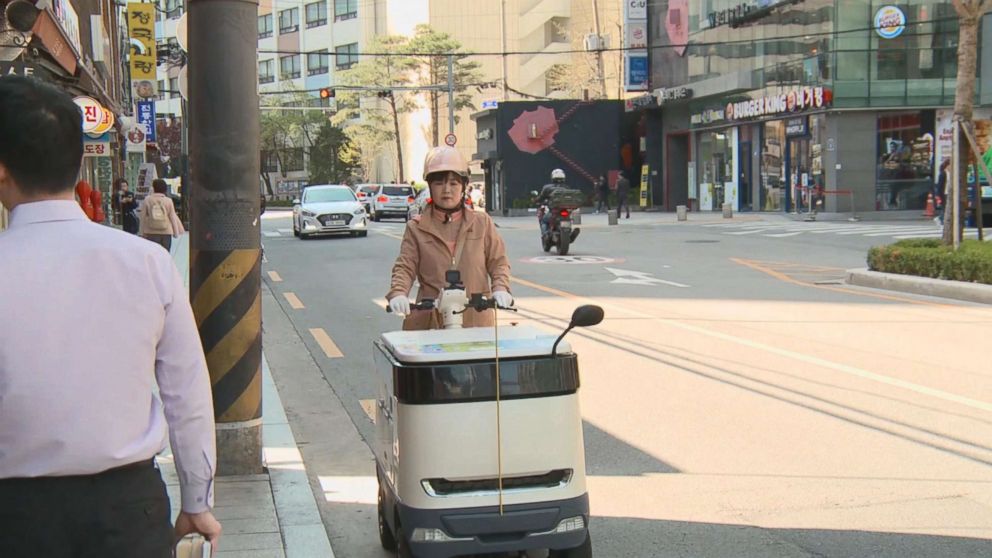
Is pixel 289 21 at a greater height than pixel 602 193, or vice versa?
pixel 289 21

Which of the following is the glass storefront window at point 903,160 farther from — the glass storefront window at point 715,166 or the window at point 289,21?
the window at point 289,21

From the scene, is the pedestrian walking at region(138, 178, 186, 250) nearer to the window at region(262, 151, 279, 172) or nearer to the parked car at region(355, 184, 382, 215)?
the parked car at region(355, 184, 382, 215)

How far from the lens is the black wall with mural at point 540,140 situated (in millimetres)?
51812

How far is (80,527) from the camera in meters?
2.43

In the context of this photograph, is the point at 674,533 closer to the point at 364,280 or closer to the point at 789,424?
the point at 789,424

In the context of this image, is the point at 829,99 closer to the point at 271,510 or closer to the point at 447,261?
the point at 447,261

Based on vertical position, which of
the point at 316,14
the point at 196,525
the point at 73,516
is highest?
the point at 316,14

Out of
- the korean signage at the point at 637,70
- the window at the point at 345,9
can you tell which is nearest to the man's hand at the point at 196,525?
the korean signage at the point at 637,70

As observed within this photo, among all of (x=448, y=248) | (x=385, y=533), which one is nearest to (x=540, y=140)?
(x=448, y=248)

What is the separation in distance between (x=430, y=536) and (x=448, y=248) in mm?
1610

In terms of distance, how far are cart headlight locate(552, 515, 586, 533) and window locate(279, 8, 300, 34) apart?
9084 cm

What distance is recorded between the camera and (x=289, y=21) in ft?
303

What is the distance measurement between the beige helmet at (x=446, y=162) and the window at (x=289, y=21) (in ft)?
293

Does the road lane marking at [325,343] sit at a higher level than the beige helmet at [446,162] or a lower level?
lower
